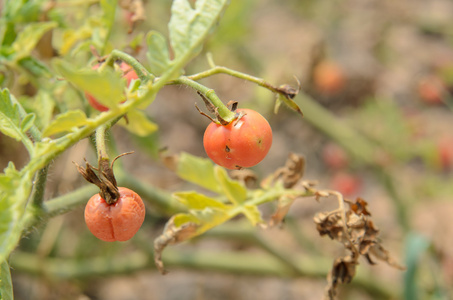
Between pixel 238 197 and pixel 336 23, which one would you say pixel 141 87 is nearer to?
pixel 238 197

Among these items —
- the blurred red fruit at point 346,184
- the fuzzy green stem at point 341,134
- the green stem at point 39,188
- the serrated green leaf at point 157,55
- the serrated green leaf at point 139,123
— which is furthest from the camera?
the blurred red fruit at point 346,184

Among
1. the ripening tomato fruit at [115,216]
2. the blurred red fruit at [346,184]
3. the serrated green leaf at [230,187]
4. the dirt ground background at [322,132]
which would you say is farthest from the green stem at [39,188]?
the blurred red fruit at [346,184]

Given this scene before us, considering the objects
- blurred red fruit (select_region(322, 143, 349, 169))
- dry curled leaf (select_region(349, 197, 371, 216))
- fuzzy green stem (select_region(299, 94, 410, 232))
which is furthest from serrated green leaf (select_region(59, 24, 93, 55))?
blurred red fruit (select_region(322, 143, 349, 169))

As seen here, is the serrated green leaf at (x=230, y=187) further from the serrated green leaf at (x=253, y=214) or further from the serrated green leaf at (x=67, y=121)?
the serrated green leaf at (x=67, y=121)

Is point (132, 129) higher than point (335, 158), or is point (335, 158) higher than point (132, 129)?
point (132, 129)

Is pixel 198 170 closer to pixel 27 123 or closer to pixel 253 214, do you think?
pixel 253 214

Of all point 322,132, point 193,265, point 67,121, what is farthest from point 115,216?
point 322,132

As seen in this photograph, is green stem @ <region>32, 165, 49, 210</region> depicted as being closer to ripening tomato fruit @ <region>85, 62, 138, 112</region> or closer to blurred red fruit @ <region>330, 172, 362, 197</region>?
ripening tomato fruit @ <region>85, 62, 138, 112</region>
